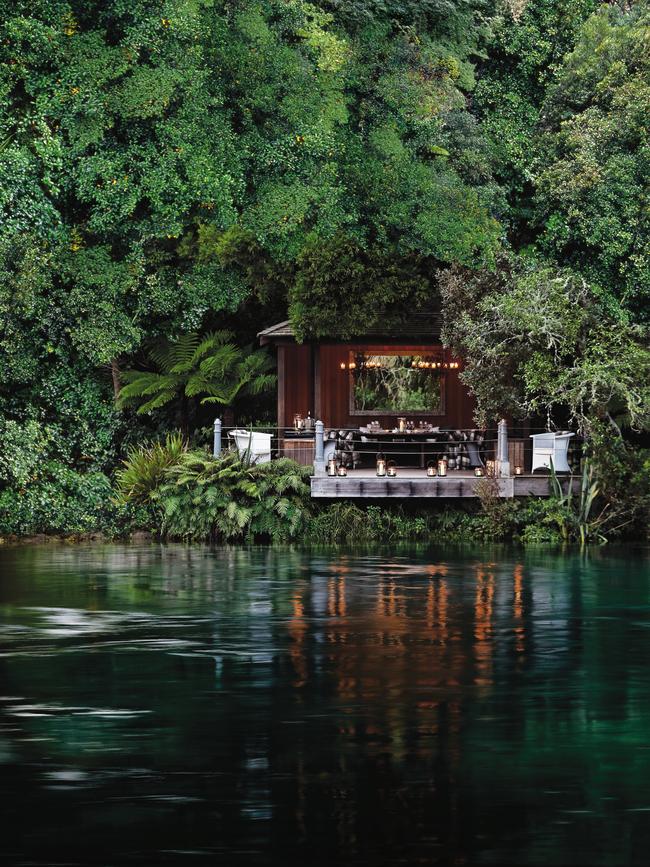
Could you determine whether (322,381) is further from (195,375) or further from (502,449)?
(502,449)

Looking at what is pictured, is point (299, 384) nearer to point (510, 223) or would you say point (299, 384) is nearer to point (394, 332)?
point (394, 332)

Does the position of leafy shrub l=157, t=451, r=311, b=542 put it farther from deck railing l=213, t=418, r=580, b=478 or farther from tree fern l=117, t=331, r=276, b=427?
tree fern l=117, t=331, r=276, b=427

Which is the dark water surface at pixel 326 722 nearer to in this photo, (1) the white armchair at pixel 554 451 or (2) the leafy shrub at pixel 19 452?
(1) the white armchair at pixel 554 451

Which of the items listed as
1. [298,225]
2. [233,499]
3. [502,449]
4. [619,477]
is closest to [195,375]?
[298,225]

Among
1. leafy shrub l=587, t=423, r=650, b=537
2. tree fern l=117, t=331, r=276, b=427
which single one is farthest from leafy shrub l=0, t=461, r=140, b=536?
leafy shrub l=587, t=423, r=650, b=537

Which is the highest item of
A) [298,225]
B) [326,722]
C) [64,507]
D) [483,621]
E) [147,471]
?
[298,225]

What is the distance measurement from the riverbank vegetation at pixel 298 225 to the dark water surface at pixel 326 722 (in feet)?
25.6

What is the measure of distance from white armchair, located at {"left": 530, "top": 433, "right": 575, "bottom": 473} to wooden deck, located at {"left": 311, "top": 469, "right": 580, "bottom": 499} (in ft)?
1.03

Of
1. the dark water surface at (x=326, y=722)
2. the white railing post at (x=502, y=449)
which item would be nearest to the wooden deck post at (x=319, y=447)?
the white railing post at (x=502, y=449)

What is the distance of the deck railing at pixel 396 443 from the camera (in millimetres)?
31703

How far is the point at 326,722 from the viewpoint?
41.1 ft

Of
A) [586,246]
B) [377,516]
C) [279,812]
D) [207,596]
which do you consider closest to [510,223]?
[586,246]

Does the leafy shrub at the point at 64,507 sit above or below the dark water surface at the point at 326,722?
above

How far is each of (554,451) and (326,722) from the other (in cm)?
1930
